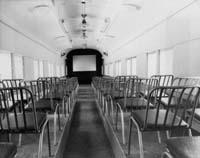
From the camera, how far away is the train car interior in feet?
4.78

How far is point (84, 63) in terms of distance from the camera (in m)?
15.3

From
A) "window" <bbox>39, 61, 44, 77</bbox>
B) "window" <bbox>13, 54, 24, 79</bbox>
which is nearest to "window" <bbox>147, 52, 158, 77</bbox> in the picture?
"window" <bbox>13, 54, 24, 79</bbox>

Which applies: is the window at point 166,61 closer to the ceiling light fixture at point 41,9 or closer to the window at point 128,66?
the ceiling light fixture at point 41,9

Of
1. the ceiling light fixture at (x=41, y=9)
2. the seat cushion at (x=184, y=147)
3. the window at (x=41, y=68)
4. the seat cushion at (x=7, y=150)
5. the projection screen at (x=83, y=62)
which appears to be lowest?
the seat cushion at (x=7, y=150)

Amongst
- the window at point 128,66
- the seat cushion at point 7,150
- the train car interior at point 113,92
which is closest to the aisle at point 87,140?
the train car interior at point 113,92

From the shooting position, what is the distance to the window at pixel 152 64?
15.7 feet

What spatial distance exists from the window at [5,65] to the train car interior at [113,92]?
0.02 meters

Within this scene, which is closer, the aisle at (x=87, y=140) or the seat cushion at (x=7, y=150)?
the seat cushion at (x=7, y=150)

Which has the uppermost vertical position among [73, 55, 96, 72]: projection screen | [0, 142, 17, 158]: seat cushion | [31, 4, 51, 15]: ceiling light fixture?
[31, 4, 51, 15]: ceiling light fixture

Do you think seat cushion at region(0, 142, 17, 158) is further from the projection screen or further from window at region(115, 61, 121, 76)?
the projection screen

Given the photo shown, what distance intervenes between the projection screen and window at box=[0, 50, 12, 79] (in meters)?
10.9

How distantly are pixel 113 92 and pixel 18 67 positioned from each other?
11.0 ft

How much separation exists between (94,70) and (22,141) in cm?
1323

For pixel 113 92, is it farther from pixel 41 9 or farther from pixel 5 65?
pixel 5 65
